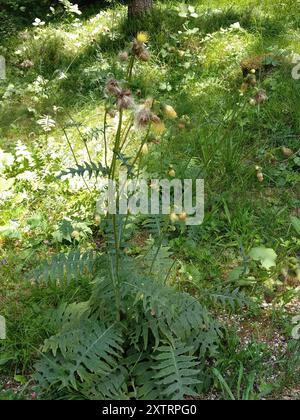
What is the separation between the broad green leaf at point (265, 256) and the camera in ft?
9.10

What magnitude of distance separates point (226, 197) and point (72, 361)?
161 cm

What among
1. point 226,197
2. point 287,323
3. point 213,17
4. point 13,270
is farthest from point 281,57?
point 13,270

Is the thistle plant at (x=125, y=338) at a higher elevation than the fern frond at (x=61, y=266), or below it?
below

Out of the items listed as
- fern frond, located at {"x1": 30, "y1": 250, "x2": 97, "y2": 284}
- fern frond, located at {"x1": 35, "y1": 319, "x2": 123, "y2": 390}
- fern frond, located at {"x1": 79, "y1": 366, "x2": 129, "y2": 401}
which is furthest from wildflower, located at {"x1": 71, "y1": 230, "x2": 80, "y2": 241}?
fern frond, located at {"x1": 79, "y1": 366, "x2": 129, "y2": 401}

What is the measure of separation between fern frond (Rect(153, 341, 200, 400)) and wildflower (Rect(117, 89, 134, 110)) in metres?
1.02

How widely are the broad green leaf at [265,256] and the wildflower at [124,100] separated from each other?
1325mm

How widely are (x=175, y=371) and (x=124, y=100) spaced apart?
1103 mm

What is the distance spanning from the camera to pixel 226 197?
3354mm
